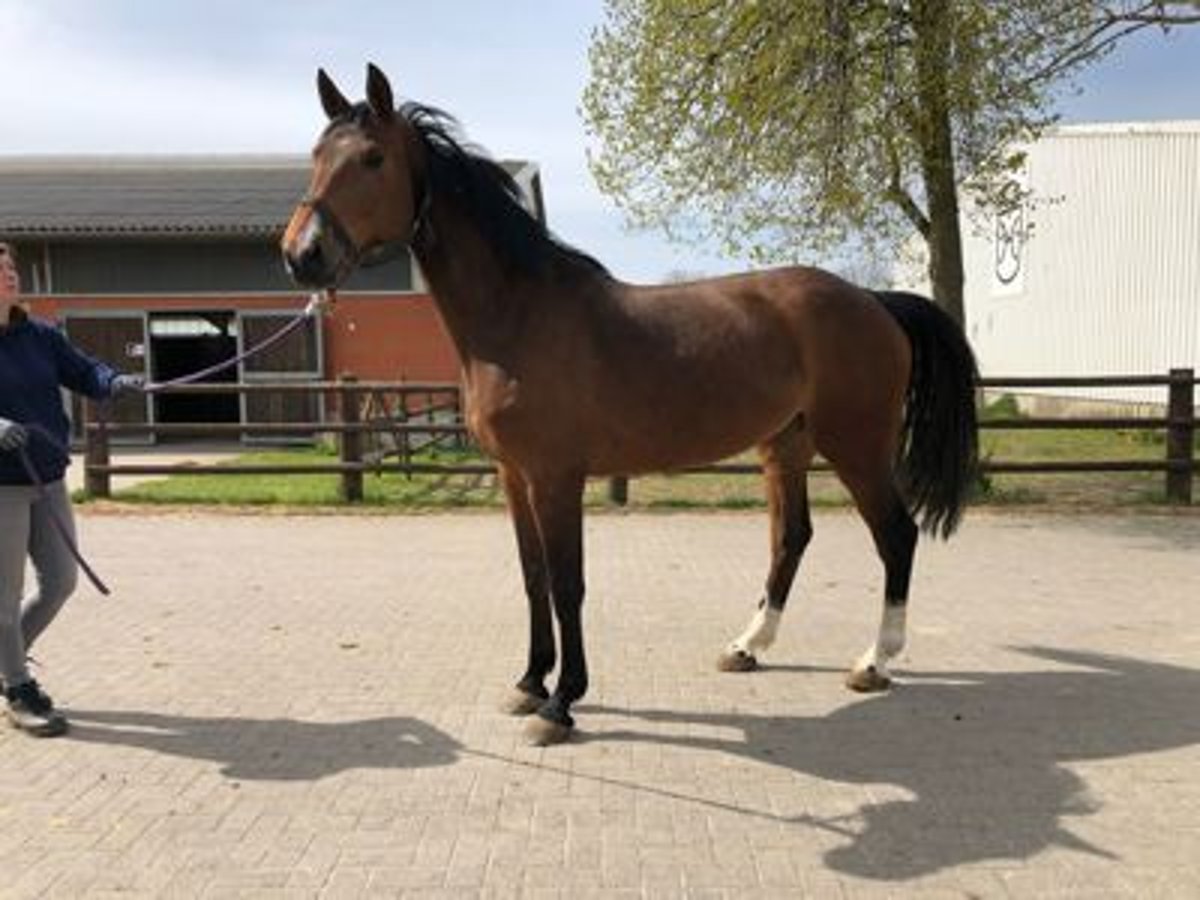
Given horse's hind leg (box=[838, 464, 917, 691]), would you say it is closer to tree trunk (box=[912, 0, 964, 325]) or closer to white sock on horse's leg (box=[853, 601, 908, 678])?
white sock on horse's leg (box=[853, 601, 908, 678])

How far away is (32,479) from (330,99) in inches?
72.2

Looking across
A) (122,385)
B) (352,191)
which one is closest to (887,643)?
(352,191)

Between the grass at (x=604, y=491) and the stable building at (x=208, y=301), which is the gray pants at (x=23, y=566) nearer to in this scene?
the grass at (x=604, y=491)

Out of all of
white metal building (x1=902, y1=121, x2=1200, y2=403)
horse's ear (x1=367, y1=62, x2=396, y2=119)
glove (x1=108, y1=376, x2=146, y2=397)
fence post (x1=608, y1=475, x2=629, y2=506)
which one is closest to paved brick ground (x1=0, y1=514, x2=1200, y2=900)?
glove (x1=108, y1=376, x2=146, y2=397)

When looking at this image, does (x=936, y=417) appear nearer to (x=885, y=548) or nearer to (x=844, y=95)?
(x=885, y=548)

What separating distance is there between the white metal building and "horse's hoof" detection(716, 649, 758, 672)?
12.8 metres

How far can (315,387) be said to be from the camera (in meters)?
10.6

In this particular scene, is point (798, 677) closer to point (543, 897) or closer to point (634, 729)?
point (634, 729)

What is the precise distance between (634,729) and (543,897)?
1390mm

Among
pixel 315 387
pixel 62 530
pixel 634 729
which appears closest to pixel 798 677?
pixel 634 729

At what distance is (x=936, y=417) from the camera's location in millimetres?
5113

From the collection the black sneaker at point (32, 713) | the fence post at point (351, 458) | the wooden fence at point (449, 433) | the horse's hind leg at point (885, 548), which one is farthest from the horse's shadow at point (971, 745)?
the fence post at point (351, 458)

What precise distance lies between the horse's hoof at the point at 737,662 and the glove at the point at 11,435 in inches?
122

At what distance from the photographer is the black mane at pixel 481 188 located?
4164 mm
